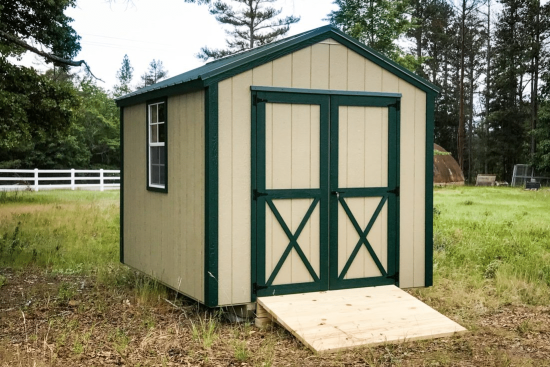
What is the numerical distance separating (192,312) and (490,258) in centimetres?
546

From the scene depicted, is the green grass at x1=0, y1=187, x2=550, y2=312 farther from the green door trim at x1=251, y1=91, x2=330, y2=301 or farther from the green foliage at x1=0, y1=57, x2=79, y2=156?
the green foliage at x1=0, y1=57, x2=79, y2=156

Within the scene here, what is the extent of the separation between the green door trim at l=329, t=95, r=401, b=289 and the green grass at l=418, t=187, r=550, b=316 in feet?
3.19

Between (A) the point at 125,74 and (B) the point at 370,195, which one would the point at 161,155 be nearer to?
(B) the point at 370,195

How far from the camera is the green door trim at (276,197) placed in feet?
22.6

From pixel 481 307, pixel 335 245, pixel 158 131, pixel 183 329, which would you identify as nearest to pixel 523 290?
pixel 481 307

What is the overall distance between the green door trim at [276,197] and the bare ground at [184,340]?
579mm

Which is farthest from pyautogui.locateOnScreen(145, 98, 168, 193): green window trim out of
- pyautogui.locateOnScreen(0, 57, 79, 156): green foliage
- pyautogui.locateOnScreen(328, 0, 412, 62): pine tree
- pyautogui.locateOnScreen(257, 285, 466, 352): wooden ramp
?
pyautogui.locateOnScreen(328, 0, 412, 62): pine tree

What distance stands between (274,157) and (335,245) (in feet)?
4.25

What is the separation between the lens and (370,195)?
755 centimetres

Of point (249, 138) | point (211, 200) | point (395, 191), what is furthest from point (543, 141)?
point (211, 200)

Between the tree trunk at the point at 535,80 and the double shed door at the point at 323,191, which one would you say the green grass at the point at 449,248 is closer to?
the double shed door at the point at 323,191

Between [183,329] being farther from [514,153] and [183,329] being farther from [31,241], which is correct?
[514,153]

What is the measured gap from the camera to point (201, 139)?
6.82 meters

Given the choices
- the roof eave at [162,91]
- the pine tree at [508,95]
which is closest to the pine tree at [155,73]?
the pine tree at [508,95]
